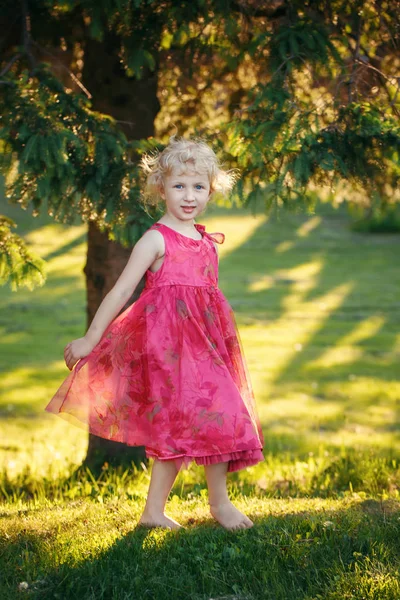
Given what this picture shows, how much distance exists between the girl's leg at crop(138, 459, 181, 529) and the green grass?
0.31 feet

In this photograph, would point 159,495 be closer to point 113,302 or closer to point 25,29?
point 113,302

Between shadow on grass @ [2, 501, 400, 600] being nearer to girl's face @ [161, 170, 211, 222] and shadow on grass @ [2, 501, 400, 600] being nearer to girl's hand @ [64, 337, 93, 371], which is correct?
girl's hand @ [64, 337, 93, 371]

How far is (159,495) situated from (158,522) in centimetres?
11

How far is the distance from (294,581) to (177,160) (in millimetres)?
1693

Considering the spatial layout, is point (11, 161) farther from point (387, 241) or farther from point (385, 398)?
point (387, 241)

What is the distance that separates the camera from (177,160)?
10.8 feet

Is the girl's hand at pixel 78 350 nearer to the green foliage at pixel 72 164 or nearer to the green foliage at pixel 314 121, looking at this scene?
the green foliage at pixel 72 164

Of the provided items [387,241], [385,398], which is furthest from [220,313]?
[387,241]

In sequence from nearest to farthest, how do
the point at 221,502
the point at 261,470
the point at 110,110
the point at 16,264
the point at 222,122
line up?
the point at 221,502 < the point at 16,264 < the point at 222,122 < the point at 110,110 < the point at 261,470

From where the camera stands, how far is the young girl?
10.3 ft

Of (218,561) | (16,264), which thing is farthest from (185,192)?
(218,561)

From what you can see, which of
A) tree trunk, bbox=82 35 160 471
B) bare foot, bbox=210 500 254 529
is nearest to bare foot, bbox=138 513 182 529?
bare foot, bbox=210 500 254 529

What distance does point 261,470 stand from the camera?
5.28 metres

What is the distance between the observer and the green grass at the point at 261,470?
279 cm
